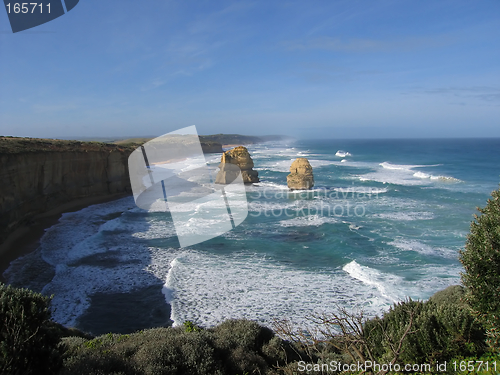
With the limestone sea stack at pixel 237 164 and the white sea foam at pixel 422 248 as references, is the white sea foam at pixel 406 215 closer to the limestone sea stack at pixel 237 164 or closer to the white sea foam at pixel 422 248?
the white sea foam at pixel 422 248

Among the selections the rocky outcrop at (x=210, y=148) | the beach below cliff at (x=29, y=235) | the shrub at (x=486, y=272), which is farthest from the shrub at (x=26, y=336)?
the rocky outcrop at (x=210, y=148)

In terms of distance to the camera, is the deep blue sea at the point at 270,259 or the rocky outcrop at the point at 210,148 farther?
the rocky outcrop at the point at 210,148

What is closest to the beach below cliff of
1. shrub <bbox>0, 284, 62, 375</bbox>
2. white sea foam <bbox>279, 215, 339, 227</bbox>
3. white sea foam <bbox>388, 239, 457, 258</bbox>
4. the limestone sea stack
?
shrub <bbox>0, 284, 62, 375</bbox>

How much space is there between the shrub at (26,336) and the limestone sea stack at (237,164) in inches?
1281

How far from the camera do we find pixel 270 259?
1574cm

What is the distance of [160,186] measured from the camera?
3956 cm

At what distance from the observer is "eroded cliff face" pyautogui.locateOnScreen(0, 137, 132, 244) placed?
19422mm

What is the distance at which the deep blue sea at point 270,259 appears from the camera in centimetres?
1172

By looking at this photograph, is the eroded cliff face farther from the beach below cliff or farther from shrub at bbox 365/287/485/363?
shrub at bbox 365/287/485/363

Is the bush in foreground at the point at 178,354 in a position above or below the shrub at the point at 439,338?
below

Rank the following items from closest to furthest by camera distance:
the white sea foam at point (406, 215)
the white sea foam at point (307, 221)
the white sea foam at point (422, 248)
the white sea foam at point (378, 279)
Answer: the white sea foam at point (378, 279) → the white sea foam at point (422, 248) → the white sea foam at point (307, 221) → the white sea foam at point (406, 215)

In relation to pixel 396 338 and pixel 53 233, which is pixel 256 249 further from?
pixel 53 233

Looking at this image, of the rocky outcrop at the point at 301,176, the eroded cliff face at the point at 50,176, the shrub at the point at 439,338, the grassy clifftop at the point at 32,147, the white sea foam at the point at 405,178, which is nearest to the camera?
the shrub at the point at 439,338

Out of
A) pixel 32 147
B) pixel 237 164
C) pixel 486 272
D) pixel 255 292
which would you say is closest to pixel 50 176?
pixel 32 147
